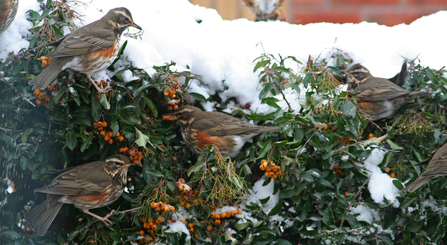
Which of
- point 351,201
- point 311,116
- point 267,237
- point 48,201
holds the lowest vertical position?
point 267,237

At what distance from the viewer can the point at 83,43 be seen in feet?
6.71

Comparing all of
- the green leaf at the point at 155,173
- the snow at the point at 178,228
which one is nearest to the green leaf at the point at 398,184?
the snow at the point at 178,228

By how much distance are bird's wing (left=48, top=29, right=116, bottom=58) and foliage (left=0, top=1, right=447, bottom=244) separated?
0.50 ft

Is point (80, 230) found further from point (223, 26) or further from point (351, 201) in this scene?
point (223, 26)

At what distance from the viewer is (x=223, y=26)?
317 centimetres

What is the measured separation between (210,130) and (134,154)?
1.73ft

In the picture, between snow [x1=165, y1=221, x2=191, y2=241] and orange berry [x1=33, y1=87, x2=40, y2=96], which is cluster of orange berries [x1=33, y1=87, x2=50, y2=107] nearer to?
orange berry [x1=33, y1=87, x2=40, y2=96]

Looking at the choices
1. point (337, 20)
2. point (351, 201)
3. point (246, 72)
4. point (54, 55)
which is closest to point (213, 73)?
point (246, 72)

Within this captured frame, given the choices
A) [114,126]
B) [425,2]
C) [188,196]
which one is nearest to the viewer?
[114,126]

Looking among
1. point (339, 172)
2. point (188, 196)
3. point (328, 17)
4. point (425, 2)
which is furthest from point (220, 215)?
point (425, 2)

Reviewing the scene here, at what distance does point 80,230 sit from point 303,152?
1321mm

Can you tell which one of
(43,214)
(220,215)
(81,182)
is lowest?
(220,215)

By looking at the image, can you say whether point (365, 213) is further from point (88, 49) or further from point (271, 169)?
point (88, 49)

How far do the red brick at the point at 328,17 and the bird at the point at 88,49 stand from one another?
2269mm
